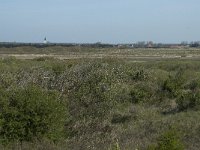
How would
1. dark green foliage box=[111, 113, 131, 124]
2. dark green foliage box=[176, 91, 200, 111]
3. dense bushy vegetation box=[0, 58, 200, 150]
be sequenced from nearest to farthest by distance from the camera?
1. dense bushy vegetation box=[0, 58, 200, 150]
2. dark green foliage box=[111, 113, 131, 124]
3. dark green foliage box=[176, 91, 200, 111]

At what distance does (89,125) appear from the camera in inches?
728

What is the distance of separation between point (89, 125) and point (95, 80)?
292 cm

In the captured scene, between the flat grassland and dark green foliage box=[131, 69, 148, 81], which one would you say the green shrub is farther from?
the flat grassland

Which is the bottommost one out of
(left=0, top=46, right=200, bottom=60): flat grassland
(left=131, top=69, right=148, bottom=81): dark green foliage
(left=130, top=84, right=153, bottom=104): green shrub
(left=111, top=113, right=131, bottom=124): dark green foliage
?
(left=0, top=46, right=200, bottom=60): flat grassland

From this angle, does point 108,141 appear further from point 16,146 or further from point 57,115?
point 16,146

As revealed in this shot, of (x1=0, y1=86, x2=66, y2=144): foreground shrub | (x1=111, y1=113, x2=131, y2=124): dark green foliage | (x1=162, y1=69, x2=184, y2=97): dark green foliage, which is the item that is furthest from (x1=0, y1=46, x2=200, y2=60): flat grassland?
(x1=0, y1=86, x2=66, y2=144): foreground shrub

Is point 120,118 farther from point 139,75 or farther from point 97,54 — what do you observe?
point 97,54

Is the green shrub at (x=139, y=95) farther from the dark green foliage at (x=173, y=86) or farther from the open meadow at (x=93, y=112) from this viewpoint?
the dark green foliage at (x=173, y=86)

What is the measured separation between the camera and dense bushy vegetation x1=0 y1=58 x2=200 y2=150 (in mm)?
14375

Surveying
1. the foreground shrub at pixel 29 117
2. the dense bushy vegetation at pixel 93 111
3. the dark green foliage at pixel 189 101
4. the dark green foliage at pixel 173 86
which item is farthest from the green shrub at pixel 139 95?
the foreground shrub at pixel 29 117

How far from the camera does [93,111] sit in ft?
63.1

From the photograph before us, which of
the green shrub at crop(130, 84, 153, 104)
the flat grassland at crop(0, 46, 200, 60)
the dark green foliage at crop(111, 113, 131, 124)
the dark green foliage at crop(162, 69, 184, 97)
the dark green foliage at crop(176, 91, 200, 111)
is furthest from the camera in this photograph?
the flat grassland at crop(0, 46, 200, 60)

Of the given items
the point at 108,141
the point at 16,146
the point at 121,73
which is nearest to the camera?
A: the point at 16,146

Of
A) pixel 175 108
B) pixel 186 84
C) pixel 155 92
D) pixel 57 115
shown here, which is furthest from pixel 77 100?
pixel 186 84
